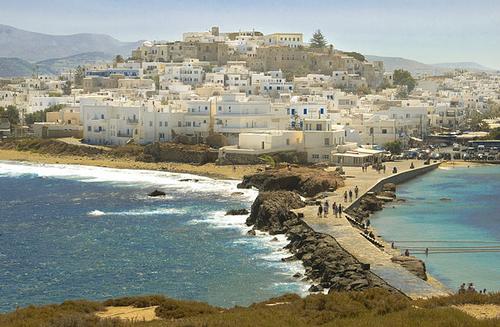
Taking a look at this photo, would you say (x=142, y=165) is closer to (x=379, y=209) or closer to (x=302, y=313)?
(x=379, y=209)

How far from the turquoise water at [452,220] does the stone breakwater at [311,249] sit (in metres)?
2.62

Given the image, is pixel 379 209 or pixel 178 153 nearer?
pixel 379 209

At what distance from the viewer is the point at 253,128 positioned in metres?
50.9

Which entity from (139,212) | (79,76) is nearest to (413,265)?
(139,212)

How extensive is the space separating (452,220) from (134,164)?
22745 millimetres

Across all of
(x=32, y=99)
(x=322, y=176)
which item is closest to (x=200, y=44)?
(x=32, y=99)

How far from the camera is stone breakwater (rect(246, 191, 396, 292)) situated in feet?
65.6

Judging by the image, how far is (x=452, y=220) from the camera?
103ft

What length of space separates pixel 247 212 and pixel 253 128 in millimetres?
19215

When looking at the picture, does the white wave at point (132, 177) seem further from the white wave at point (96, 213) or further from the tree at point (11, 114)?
the tree at point (11, 114)

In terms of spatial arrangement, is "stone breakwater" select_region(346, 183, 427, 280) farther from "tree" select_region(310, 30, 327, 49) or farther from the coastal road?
"tree" select_region(310, 30, 327, 49)

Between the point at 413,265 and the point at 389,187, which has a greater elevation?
the point at 389,187

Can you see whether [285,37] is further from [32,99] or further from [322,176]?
[322,176]

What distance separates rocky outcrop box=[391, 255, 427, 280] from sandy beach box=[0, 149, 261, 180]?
2107 cm
